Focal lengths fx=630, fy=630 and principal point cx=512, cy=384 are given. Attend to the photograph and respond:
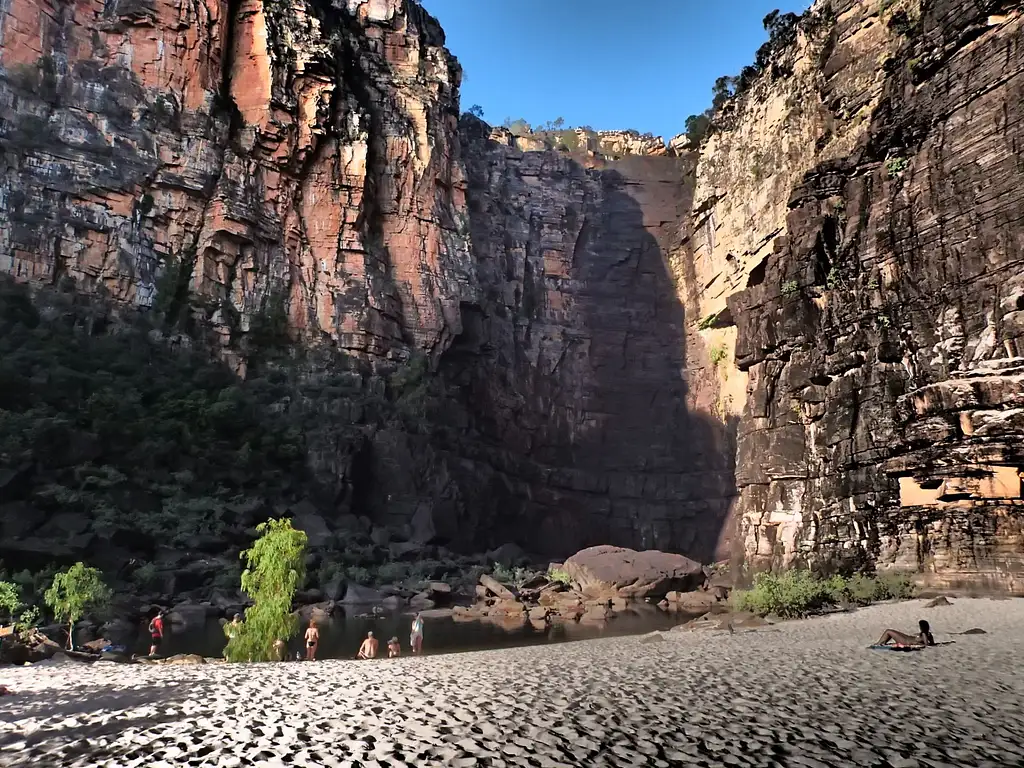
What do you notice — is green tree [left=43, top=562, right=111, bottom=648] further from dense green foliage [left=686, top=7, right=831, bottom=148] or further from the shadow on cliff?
dense green foliage [left=686, top=7, right=831, bottom=148]

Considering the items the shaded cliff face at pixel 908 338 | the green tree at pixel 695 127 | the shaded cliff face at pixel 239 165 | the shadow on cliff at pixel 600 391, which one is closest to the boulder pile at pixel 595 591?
the shaded cliff face at pixel 908 338

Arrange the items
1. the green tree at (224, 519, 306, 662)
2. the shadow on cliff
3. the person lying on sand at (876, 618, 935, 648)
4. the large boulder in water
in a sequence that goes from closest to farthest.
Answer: the person lying on sand at (876, 618, 935, 648)
the green tree at (224, 519, 306, 662)
the large boulder in water
the shadow on cliff

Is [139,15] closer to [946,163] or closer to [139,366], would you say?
[139,366]

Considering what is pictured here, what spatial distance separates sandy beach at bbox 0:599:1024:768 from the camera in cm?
538

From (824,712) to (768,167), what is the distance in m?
38.4

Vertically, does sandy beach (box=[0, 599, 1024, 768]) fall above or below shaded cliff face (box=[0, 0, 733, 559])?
below

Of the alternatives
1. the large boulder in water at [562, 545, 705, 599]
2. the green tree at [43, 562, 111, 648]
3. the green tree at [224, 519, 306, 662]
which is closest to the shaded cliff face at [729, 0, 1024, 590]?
the large boulder in water at [562, 545, 705, 599]

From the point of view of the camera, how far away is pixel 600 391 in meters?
58.9

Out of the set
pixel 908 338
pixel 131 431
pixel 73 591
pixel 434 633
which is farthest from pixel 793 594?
pixel 131 431

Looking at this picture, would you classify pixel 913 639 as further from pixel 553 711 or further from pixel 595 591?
pixel 595 591

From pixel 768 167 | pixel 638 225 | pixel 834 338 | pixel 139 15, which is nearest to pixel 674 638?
pixel 834 338

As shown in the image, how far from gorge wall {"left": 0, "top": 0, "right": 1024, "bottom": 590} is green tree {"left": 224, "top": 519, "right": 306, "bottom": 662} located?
15.7 metres

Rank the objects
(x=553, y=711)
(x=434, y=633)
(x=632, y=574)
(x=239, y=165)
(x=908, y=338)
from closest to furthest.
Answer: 1. (x=553, y=711)
2. (x=908, y=338)
3. (x=434, y=633)
4. (x=632, y=574)
5. (x=239, y=165)

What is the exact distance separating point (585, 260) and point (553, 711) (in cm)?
5886
